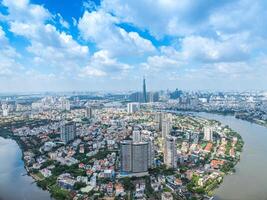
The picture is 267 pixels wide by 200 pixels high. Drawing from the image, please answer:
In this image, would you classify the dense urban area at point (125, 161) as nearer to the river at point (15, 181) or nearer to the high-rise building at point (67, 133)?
the high-rise building at point (67, 133)

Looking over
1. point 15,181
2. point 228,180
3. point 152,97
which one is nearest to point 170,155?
point 228,180

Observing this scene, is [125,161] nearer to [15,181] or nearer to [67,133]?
[15,181]

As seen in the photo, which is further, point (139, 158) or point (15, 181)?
point (139, 158)

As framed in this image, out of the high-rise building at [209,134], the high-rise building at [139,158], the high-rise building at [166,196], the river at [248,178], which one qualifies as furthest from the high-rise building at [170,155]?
the high-rise building at [209,134]

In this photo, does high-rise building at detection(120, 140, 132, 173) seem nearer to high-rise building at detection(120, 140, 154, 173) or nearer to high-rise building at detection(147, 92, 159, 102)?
high-rise building at detection(120, 140, 154, 173)

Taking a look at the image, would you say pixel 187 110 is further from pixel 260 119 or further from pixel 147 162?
pixel 147 162
